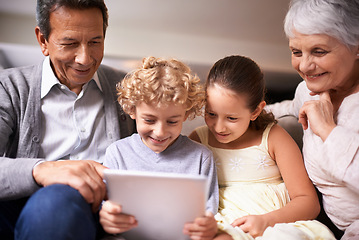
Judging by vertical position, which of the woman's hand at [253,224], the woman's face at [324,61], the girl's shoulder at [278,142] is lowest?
the woman's hand at [253,224]

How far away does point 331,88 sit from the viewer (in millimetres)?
1367

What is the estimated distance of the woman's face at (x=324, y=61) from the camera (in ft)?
4.18

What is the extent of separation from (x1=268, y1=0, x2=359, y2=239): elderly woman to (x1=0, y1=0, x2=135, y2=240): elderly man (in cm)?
77

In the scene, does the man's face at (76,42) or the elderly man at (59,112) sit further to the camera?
the man's face at (76,42)

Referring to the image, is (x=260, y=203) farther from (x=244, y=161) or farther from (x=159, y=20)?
(x=159, y=20)

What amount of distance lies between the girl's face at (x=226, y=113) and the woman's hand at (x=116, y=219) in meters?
0.51

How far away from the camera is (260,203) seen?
4.42 ft

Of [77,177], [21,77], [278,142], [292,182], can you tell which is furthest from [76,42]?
[292,182]

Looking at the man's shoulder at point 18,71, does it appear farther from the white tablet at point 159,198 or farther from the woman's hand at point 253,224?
the woman's hand at point 253,224

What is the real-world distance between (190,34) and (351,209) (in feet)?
6.17

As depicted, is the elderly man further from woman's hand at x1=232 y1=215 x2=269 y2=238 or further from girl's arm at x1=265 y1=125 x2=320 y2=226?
girl's arm at x1=265 y1=125 x2=320 y2=226

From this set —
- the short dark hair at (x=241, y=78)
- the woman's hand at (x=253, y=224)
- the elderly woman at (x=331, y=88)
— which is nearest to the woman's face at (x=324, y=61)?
the elderly woman at (x=331, y=88)

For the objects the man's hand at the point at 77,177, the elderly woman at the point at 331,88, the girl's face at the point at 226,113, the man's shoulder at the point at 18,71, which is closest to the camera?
the man's hand at the point at 77,177

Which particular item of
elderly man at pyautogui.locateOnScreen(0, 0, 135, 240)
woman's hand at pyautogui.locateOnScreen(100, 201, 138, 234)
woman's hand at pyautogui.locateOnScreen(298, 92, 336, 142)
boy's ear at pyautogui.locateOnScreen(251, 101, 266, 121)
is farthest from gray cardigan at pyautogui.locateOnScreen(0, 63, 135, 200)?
woman's hand at pyautogui.locateOnScreen(298, 92, 336, 142)
